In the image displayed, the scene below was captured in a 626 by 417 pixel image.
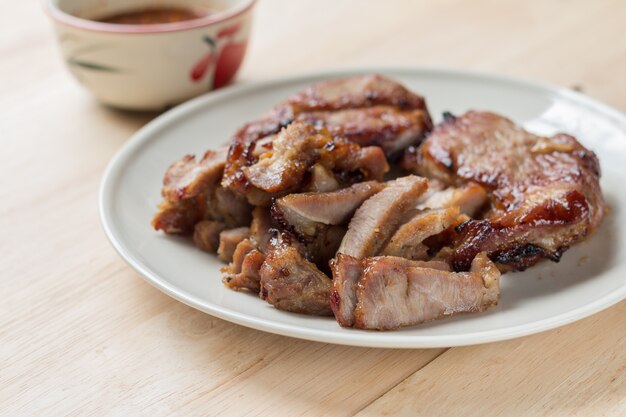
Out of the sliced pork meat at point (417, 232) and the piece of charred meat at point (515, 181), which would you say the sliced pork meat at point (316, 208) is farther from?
the piece of charred meat at point (515, 181)

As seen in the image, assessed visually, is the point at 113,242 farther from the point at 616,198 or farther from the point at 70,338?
the point at 616,198

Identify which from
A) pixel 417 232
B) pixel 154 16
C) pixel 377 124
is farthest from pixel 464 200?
pixel 154 16

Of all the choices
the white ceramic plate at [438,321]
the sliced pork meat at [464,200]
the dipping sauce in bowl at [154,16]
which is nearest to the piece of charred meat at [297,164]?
the sliced pork meat at [464,200]

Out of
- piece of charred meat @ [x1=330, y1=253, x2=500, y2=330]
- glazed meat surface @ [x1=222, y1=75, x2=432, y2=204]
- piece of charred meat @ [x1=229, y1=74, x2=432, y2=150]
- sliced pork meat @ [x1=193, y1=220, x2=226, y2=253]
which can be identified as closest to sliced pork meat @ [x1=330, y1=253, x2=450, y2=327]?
piece of charred meat @ [x1=330, y1=253, x2=500, y2=330]

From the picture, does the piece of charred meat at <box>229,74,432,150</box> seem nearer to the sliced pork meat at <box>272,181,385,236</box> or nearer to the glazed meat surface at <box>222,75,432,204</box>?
the glazed meat surface at <box>222,75,432,204</box>

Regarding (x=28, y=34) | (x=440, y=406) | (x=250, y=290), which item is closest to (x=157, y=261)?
(x=250, y=290)
